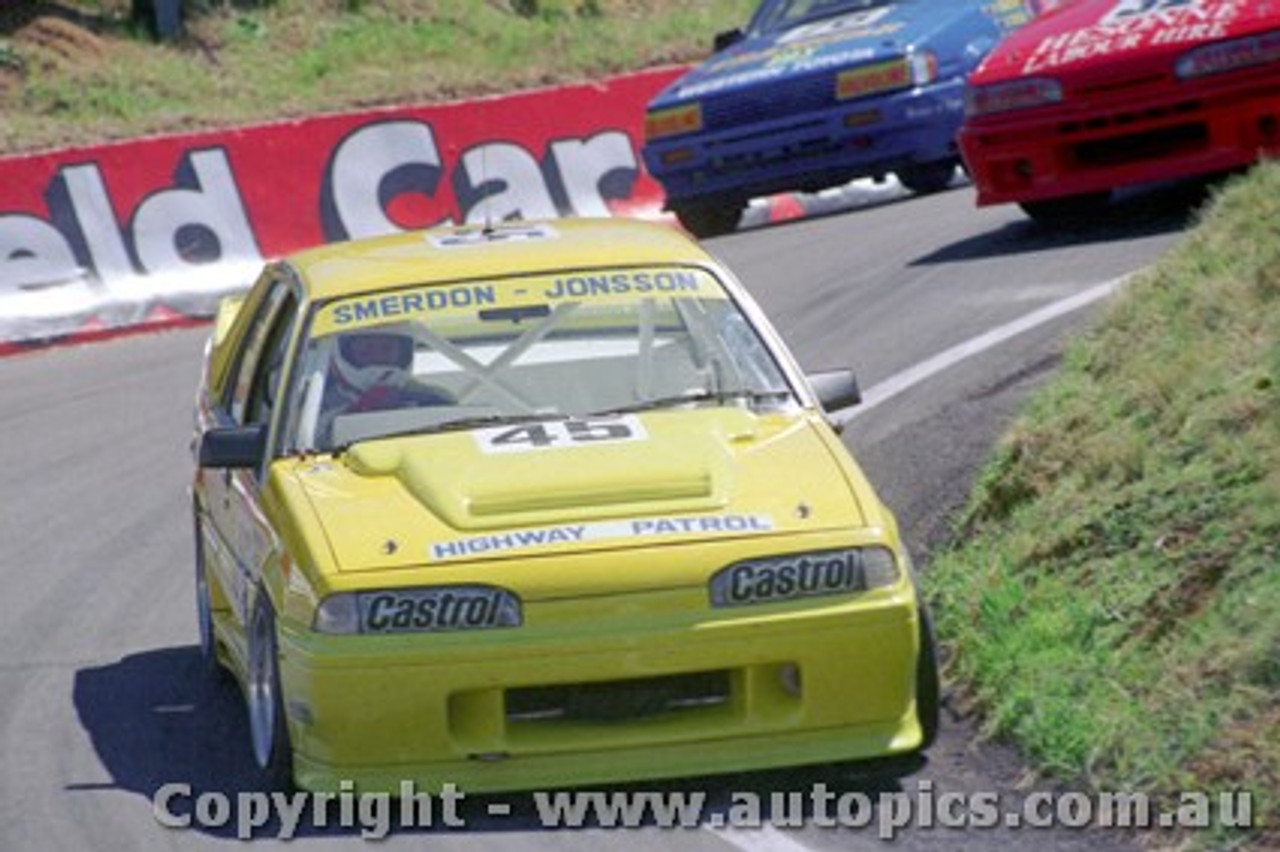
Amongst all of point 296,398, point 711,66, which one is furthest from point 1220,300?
point 711,66

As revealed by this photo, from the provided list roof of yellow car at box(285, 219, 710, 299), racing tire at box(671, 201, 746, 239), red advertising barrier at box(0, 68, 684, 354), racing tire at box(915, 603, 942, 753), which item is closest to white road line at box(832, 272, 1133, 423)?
roof of yellow car at box(285, 219, 710, 299)

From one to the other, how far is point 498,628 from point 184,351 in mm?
9427

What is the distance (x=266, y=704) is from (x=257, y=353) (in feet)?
5.44

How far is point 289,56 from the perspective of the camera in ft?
78.4

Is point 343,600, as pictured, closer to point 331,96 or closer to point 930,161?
point 930,161

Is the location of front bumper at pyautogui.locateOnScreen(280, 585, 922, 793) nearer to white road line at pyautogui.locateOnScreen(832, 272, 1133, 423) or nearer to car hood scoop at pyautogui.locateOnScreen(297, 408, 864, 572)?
car hood scoop at pyautogui.locateOnScreen(297, 408, 864, 572)

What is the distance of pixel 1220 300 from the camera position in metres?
9.80

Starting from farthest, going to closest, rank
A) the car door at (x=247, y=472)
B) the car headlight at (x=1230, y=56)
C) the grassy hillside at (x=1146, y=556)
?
the car headlight at (x=1230, y=56) < the car door at (x=247, y=472) < the grassy hillside at (x=1146, y=556)

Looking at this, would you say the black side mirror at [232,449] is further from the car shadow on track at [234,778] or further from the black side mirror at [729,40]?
the black side mirror at [729,40]

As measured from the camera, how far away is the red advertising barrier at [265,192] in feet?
56.1

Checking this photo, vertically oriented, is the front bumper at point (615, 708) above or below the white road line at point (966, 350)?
above

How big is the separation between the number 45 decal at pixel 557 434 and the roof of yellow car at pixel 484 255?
28.5 inches

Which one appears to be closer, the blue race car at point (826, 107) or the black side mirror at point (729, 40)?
the blue race car at point (826, 107)

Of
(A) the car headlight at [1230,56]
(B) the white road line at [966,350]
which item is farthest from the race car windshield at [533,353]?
(A) the car headlight at [1230,56]
